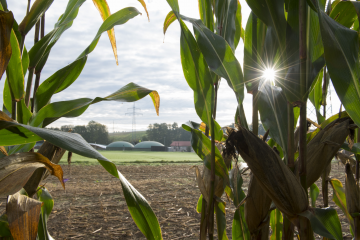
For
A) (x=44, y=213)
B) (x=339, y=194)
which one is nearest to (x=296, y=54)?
(x=339, y=194)

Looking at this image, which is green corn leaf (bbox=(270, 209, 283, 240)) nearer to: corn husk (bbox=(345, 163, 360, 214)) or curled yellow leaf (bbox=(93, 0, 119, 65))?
corn husk (bbox=(345, 163, 360, 214))

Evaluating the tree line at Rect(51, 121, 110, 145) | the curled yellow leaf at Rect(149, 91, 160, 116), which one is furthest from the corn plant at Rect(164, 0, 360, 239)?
the tree line at Rect(51, 121, 110, 145)

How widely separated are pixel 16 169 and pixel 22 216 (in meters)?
0.08

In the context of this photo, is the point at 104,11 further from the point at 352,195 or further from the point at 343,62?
the point at 352,195

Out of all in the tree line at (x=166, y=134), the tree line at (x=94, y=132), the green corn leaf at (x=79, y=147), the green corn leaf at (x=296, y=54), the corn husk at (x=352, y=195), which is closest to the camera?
the green corn leaf at (x=79, y=147)

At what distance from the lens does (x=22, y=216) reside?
0.36 meters

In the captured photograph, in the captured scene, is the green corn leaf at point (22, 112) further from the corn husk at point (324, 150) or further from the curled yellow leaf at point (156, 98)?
the corn husk at point (324, 150)

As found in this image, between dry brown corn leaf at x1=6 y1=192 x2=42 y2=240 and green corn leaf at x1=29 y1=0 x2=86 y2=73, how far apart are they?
1.06 ft

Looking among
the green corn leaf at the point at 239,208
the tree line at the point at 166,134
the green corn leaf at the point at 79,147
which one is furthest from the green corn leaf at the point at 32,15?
the tree line at the point at 166,134

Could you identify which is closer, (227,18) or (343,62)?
(343,62)

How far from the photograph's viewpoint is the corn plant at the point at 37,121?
0.35 metres

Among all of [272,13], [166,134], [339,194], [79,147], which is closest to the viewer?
[79,147]

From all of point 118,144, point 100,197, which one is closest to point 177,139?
point 118,144

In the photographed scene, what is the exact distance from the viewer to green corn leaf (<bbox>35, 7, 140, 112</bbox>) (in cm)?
55
